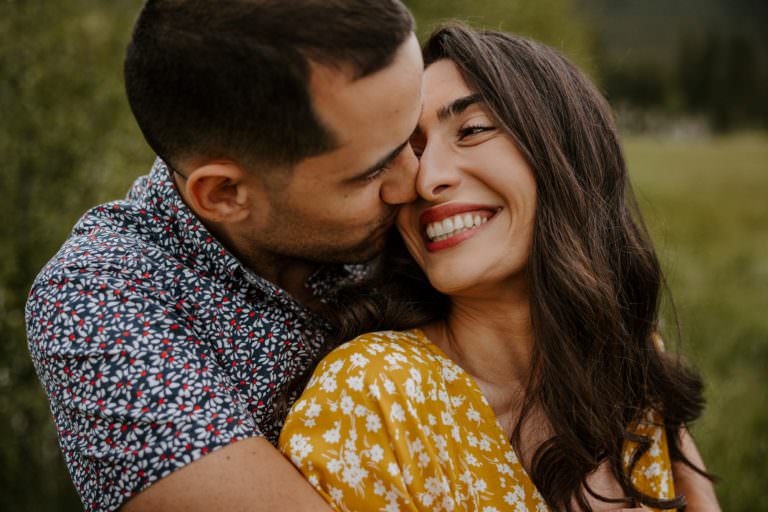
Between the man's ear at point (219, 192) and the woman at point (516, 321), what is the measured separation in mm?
529

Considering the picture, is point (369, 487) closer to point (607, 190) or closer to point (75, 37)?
point (607, 190)

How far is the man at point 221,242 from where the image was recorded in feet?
6.19

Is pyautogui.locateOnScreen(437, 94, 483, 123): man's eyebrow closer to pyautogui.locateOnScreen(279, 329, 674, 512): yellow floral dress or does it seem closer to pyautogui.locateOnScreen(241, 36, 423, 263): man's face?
pyautogui.locateOnScreen(241, 36, 423, 263): man's face

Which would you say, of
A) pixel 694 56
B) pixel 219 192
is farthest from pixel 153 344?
pixel 694 56

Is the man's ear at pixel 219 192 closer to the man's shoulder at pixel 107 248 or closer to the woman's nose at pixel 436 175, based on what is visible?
the man's shoulder at pixel 107 248

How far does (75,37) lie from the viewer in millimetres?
3986

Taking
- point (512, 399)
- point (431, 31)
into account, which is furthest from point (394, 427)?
point (431, 31)

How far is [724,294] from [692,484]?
6.15 meters

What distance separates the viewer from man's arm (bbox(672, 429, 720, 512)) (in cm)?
266

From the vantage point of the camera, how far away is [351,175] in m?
2.33

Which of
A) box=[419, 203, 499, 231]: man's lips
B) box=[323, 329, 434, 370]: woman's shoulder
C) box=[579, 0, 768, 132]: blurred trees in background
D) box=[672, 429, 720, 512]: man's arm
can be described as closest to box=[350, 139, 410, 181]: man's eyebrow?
box=[419, 203, 499, 231]: man's lips

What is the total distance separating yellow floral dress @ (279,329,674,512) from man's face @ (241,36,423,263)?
1.39ft

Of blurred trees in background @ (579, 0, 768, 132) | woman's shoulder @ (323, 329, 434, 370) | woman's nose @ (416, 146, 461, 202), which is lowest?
blurred trees in background @ (579, 0, 768, 132)

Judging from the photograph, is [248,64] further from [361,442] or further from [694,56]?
[694,56]
